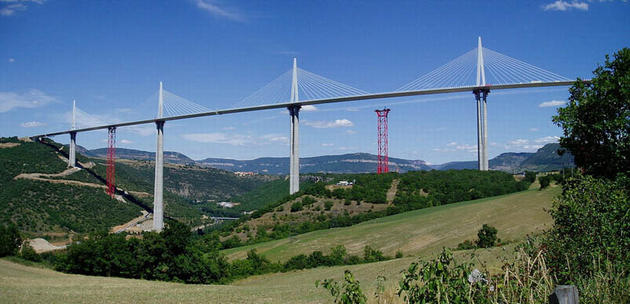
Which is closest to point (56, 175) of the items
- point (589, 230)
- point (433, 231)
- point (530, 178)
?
point (433, 231)

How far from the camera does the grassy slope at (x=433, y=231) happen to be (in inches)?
1324

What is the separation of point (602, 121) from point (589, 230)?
15.4 feet

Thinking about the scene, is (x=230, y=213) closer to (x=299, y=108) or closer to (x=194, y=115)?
(x=194, y=115)

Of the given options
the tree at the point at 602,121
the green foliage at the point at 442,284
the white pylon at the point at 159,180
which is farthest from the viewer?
the white pylon at the point at 159,180

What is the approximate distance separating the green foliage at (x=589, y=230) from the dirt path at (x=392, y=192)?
2069 inches

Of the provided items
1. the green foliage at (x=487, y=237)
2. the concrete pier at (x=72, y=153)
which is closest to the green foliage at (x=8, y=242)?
the green foliage at (x=487, y=237)

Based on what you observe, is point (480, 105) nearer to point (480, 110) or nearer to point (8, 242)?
point (480, 110)

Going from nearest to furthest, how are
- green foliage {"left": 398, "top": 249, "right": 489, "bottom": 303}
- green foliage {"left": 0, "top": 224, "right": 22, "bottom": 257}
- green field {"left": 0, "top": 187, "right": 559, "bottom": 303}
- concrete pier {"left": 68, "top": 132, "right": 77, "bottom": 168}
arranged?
green foliage {"left": 398, "top": 249, "right": 489, "bottom": 303} < green field {"left": 0, "top": 187, "right": 559, "bottom": 303} < green foliage {"left": 0, "top": 224, "right": 22, "bottom": 257} < concrete pier {"left": 68, "top": 132, "right": 77, "bottom": 168}

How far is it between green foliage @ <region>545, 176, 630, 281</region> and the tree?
2635 millimetres

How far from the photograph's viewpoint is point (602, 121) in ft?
36.6

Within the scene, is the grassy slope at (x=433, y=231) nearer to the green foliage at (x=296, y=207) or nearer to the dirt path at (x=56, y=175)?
the green foliage at (x=296, y=207)

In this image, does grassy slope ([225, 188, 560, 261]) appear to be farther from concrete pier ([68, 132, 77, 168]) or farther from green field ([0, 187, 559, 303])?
concrete pier ([68, 132, 77, 168])

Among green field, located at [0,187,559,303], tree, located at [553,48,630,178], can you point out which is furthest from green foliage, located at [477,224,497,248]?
tree, located at [553,48,630,178]

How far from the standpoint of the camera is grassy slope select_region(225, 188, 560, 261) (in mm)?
33625
